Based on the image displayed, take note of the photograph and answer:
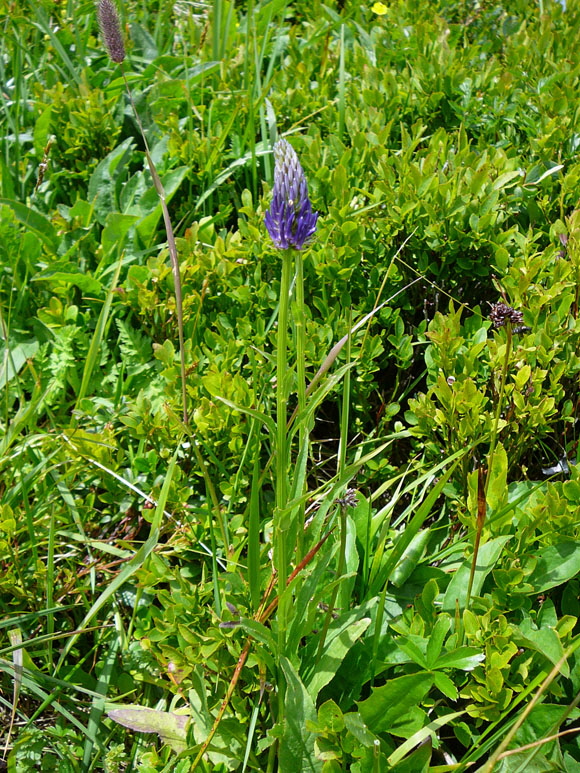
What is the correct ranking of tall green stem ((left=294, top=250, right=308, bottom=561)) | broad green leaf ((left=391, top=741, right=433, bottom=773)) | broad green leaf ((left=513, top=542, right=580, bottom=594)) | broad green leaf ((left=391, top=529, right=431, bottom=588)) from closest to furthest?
tall green stem ((left=294, top=250, right=308, bottom=561))
broad green leaf ((left=391, top=741, right=433, bottom=773))
broad green leaf ((left=513, top=542, right=580, bottom=594))
broad green leaf ((left=391, top=529, right=431, bottom=588))

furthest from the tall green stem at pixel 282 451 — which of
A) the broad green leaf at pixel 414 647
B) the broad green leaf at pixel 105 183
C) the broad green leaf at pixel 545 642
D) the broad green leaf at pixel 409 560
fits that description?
the broad green leaf at pixel 105 183

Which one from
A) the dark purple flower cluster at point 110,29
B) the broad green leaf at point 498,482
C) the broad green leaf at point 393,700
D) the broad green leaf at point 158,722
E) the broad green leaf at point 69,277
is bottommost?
the broad green leaf at point 158,722

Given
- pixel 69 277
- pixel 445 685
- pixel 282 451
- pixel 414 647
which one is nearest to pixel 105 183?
pixel 69 277

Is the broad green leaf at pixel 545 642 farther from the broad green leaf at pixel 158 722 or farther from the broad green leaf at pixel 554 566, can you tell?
the broad green leaf at pixel 158 722

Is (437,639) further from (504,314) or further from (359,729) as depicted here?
(504,314)

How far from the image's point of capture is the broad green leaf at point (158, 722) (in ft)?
5.59

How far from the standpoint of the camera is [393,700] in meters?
1.54

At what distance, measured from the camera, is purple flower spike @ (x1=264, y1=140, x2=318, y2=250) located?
1.24 m

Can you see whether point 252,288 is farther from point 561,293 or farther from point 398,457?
point 561,293

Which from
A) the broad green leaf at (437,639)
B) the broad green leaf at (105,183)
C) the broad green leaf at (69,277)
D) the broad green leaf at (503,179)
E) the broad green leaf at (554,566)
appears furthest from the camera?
the broad green leaf at (105,183)

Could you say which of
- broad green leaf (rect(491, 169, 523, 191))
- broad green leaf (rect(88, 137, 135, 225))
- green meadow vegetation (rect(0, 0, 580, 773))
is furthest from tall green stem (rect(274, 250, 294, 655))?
broad green leaf (rect(88, 137, 135, 225))

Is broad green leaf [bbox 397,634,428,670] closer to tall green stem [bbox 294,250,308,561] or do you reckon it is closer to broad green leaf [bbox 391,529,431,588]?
broad green leaf [bbox 391,529,431,588]

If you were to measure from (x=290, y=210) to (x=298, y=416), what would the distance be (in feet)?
1.37

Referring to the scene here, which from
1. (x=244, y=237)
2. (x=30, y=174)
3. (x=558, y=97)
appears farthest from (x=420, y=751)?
(x=30, y=174)
